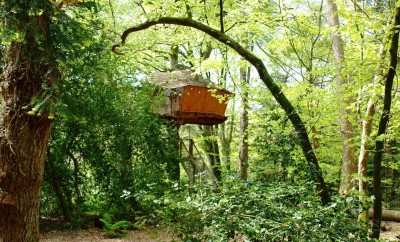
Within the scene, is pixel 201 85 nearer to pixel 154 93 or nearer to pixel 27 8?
pixel 154 93

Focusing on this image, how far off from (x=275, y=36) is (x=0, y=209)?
6.16 metres

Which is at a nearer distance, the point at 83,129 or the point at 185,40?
the point at 83,129

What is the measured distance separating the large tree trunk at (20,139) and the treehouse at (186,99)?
3.93 meters

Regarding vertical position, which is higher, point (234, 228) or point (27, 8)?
point (27, 8)

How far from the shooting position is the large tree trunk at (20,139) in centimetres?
367

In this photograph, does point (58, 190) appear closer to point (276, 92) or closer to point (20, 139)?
point (20, 139)

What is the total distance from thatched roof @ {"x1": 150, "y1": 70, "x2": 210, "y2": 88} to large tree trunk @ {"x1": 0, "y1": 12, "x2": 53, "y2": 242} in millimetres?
4023

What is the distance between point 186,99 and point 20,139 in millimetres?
4145

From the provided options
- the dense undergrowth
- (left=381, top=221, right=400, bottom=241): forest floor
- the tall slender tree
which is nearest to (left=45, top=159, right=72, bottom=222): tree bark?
the tall slender tree

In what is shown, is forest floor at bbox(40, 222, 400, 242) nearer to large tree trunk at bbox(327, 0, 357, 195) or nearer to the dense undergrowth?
large tree trunk at bbox(327, 0, 357, 195)

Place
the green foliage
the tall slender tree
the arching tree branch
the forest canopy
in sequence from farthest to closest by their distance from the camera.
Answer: the arching tree branch
the tall slender tree
the forest canopy
the green foliage

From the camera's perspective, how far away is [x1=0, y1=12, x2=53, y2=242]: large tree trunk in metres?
3.67

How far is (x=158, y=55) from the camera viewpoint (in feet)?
35.8

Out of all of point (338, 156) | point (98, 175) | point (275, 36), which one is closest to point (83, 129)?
point (98, 175)
